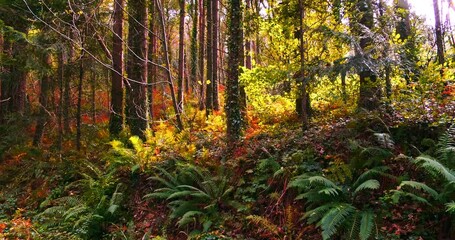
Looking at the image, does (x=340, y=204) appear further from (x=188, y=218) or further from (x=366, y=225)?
(x=188, y=218)

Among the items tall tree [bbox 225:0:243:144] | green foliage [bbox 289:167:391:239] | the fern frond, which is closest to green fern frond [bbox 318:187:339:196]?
green foliage [bbox 289:167:391:239]

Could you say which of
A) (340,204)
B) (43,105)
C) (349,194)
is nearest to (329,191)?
(340,204)

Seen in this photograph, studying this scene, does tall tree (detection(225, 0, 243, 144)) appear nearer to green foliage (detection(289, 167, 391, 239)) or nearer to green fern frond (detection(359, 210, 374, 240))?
green foliage (detection(289, 167, 391, 239))

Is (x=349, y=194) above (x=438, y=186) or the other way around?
the other way around

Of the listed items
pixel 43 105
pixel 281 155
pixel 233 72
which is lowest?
pixel 281 155

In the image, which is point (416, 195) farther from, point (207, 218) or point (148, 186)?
point (148, 186)

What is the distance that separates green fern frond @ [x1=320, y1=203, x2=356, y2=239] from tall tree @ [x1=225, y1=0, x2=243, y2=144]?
387cm

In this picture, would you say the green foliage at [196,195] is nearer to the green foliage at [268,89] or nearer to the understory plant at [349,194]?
the understory plant at [349,194]

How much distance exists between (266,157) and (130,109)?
17.1ft

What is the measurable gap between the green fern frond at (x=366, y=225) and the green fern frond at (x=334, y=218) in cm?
24

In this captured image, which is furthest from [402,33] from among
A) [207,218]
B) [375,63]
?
[207,218]

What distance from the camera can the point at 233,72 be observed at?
8867 millimetres

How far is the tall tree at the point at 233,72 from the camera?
880 centimetres

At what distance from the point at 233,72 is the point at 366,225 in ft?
16.6
